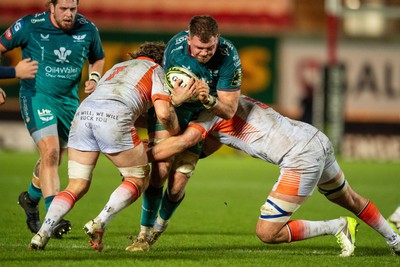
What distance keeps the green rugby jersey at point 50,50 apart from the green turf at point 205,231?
1.44 meters

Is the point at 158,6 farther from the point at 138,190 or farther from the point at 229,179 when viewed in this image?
the point at 138,190

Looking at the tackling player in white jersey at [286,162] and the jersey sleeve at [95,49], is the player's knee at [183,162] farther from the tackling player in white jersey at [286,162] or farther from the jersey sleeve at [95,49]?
the jersey sleeve at [95,49]

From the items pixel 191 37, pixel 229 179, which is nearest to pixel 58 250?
pixel 191 37

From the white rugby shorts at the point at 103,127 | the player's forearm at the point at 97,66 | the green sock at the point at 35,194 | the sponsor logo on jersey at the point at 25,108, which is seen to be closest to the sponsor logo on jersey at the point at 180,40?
the white rugby shorts at the point at 103,127

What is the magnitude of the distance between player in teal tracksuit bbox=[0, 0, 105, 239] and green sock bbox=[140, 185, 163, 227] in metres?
1.25

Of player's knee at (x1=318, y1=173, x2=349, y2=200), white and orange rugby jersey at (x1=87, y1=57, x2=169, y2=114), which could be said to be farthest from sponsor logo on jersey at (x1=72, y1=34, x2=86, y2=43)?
player's knee at (x1=318, y1=173, x2=349, y2=200)

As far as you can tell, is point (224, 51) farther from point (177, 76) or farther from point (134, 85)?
point (134, 85)

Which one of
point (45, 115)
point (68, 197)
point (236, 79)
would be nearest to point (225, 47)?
point (236, 79)

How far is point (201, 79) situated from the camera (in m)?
7.61

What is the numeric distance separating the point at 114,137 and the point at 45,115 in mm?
1833

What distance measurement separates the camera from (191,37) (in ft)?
24.1

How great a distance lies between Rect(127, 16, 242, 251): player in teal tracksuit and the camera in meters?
7.33

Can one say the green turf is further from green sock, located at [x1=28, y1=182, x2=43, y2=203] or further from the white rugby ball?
the white rugby ball

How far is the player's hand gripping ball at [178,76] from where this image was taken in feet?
23.7
